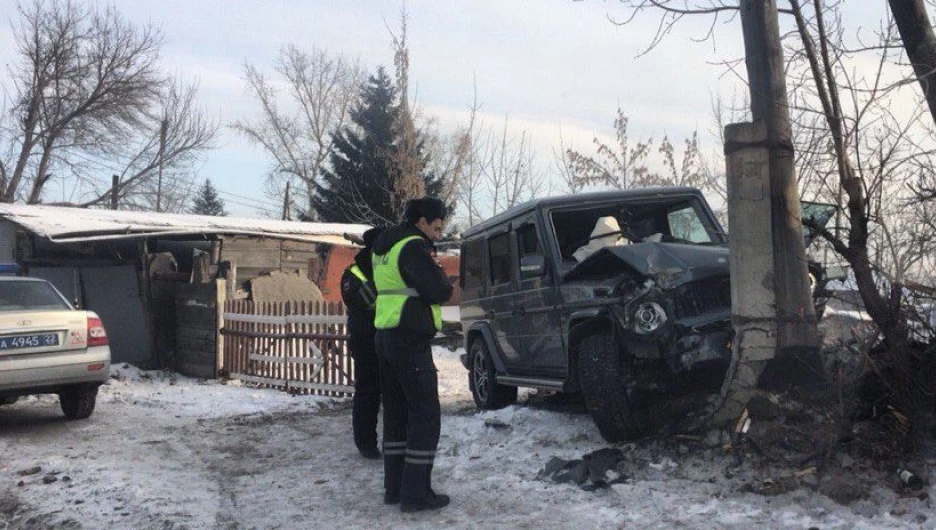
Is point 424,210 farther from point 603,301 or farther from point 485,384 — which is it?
point 485,384

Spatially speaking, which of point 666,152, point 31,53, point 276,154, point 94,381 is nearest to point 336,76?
point 276,154

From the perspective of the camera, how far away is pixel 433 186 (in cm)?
2862

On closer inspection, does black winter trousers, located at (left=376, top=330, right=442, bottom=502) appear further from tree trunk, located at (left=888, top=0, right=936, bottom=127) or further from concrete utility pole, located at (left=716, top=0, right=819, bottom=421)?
tree trunk, located at (left=888, top=0, right=936, bottom=127)

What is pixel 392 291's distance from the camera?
5078 mm

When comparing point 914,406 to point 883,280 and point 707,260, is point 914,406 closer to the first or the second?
point 883,280

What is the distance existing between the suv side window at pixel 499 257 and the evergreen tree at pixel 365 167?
2040cm

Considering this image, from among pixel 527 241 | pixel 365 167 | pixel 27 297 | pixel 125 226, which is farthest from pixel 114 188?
pixel 527 241

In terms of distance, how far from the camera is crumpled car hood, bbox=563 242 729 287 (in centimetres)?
565

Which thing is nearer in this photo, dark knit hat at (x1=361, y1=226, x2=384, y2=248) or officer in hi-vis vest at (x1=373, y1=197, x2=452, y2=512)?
officer in hi-vis vest at (x1=373, y1=197, x2=452, y2=512)

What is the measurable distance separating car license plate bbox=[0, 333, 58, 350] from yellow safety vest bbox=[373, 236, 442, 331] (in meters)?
4.73

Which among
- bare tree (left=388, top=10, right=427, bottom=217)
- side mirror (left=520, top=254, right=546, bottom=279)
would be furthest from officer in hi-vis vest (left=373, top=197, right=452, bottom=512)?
bare tree (left=388, top=10, right=427, bottom=217)

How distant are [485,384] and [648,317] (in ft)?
10.9

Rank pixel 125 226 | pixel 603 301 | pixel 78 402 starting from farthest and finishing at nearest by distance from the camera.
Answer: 1. pixel 125 226
2. pixel 78 402
3. pixel 603 301

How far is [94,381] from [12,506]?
3299 millimetres
